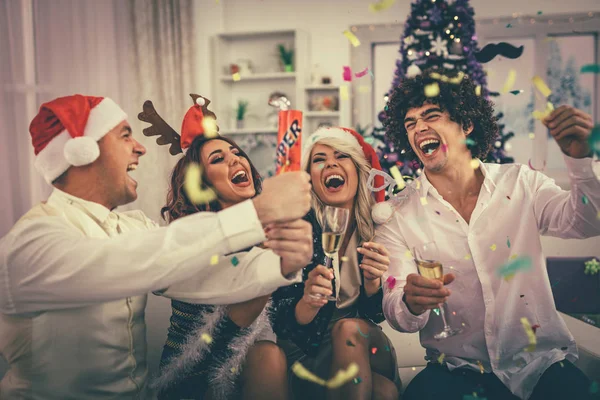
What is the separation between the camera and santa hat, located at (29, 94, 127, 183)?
129cm

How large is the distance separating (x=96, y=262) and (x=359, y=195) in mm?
1055

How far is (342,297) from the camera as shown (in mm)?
1776

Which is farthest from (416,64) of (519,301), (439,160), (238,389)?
(238,389)

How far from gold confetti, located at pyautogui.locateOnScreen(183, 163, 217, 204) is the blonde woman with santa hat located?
38 centimetres

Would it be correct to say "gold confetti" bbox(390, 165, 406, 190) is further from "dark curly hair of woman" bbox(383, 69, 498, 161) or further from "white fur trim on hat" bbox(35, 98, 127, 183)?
"white fur trim on hat" bbox(35, 98, 127, 183)

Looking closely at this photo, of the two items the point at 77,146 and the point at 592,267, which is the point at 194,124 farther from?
the point at 592,267

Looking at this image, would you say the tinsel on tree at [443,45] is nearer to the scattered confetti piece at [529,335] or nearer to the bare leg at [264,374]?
the scattered confetti piece at [529,335]

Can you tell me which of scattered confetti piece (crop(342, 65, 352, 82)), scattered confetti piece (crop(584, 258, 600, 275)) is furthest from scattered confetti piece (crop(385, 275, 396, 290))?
scattered confetti piece (crop(584, 258, 600, 275))

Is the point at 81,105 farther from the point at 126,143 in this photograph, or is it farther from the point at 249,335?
the point at 249,335

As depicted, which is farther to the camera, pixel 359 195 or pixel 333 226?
pixel 359 195

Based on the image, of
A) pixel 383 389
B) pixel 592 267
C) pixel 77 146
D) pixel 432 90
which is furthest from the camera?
pixel 592 267

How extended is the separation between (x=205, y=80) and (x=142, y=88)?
0.75 meters

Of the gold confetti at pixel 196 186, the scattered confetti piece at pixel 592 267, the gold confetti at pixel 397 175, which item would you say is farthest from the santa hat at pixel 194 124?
the scattered confetti piece at pixel 592 267

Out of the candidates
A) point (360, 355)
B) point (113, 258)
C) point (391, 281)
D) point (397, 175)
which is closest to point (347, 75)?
point (397, 175)
